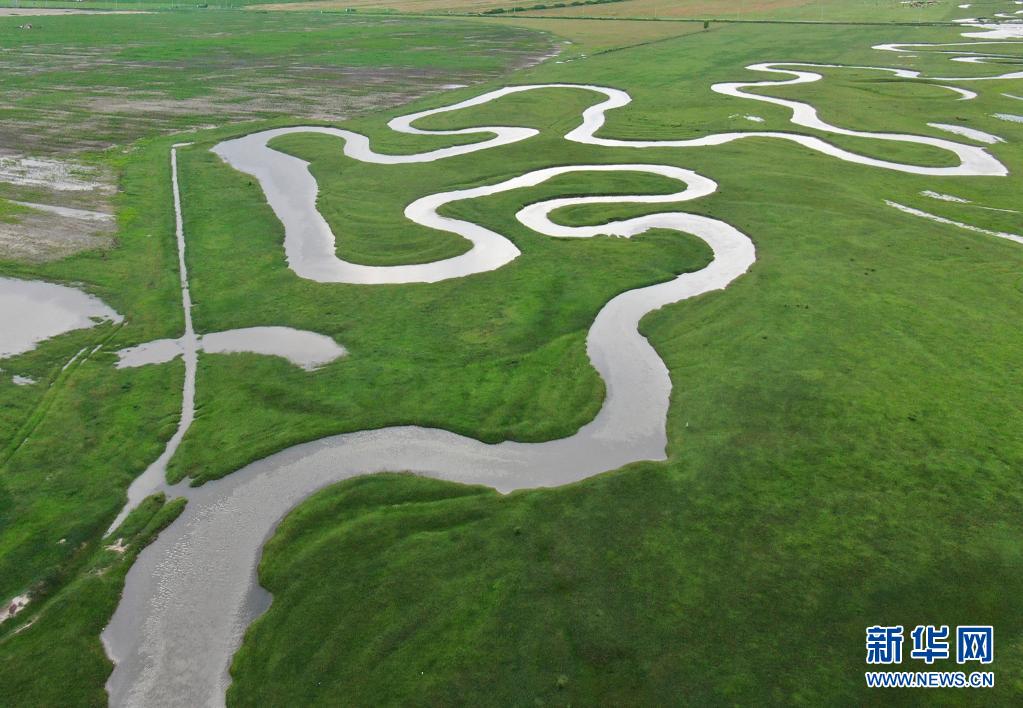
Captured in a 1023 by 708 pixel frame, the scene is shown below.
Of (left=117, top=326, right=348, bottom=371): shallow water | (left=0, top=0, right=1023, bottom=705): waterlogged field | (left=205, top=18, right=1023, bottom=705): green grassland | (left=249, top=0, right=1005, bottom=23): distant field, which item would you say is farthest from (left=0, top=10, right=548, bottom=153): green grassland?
(left=205, top=18, right=1023, bottom=705): green grassland

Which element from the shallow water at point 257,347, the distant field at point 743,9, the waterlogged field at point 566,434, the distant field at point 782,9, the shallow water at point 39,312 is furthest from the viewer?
the distant field at point 743,9

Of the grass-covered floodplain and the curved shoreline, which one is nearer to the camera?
the curved shoreline

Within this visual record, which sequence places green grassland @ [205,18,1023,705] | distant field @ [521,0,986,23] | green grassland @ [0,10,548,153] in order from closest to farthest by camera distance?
green grassland @ [205,18,1023,705]
green grassland @ [0,10,548,153]
distant field @ [521,0,986,23]

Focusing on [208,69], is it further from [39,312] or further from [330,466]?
[330,466]

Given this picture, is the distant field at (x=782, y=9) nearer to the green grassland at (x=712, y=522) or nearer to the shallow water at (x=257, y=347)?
the green grassland at (x=712, y=522)

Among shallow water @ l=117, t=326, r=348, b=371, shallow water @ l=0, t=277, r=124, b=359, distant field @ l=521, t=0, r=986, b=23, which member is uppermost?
shallow water @ l=0, t=277, r=124, b=359

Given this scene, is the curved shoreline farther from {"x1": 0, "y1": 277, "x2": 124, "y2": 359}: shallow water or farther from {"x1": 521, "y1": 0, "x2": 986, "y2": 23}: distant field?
{"x1": 521, "y1": 0, "x2": 986, "y2": 23}: distant field

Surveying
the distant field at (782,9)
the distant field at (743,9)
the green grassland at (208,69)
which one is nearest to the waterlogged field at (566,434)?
the green grassland at (208,69)
